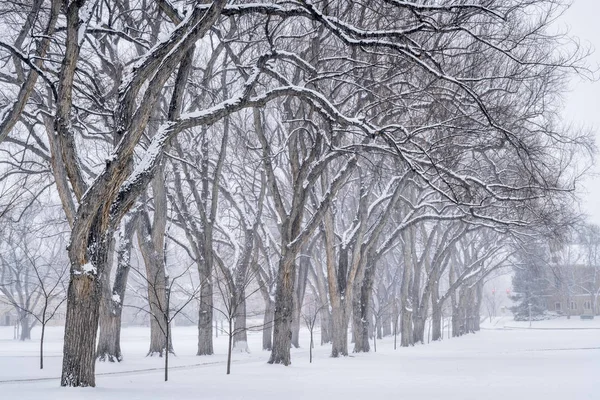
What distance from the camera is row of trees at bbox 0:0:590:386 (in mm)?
9977

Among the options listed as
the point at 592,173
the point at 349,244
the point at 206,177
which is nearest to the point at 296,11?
the point at 206,177


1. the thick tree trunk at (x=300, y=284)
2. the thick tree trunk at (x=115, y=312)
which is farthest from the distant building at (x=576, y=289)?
the thick tree trunk at (x=115, y=312)

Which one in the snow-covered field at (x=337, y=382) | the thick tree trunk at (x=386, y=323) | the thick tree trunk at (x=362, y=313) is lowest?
the thick tree trunk at (x=386, y=323)

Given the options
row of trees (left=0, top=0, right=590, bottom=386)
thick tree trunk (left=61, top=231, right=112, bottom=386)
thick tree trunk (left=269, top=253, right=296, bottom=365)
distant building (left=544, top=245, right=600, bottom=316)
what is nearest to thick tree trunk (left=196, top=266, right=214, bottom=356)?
row of trees (left=0, top=0, right=590, bottom=386)

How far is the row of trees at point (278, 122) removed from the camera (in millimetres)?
9977

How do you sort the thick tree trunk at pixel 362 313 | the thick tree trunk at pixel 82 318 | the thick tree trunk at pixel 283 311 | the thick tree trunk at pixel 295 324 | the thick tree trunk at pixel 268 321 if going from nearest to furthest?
the thick tree trunk at pixel 82 318 → the thick tree trunk at pixel 283 311 → the thick tree trunk at pixel 362 313 → the thick tree trunk at pixel 268 321 → the thick tree trunk at pixel 295 324

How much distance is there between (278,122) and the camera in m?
22.1

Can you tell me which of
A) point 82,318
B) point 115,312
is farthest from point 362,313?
point 82,318

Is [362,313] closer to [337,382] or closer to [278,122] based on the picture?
[278,122]

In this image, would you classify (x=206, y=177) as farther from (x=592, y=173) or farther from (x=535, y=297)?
(x=535, y=297)

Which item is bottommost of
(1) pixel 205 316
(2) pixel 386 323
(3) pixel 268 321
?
(2) pixel 386 323

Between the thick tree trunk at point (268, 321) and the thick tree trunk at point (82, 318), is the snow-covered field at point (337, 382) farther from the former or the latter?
the thick tree trunk at point (268, 321)

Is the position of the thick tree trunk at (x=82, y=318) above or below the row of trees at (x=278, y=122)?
below

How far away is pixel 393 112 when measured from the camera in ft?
58.2
